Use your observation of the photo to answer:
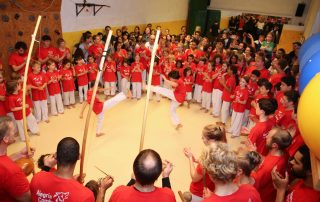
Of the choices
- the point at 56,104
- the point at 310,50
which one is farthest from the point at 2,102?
the point at 310,50

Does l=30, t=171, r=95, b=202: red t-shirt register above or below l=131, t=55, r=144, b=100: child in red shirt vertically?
above

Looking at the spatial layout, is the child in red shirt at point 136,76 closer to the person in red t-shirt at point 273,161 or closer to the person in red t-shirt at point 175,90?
the person in red t-shirt at point 175,90

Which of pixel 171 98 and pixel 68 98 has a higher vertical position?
pixel 171 98

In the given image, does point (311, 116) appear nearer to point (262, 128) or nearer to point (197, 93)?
point (262, 128)

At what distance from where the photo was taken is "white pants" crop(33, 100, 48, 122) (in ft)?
19.0

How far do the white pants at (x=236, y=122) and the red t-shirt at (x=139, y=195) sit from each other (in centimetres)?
401

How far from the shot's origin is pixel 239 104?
5.67 meters

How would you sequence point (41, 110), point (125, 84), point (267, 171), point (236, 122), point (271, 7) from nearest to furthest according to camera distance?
point (267, 171)
point (236, 122)
point (41, 110)
point (125, 84)
point (271, 7)

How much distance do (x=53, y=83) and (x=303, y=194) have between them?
534 cm

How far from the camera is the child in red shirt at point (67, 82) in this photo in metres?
6.38

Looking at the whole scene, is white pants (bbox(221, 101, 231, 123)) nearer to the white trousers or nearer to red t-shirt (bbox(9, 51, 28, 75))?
the white trousers

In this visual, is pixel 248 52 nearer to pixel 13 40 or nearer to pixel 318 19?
pixel 318 19

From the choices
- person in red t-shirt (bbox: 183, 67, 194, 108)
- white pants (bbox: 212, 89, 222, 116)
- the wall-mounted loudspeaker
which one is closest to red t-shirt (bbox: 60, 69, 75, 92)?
person in red t-shirt (bbox: 183, 67, 194, 108)

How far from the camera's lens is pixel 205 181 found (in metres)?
2.88
